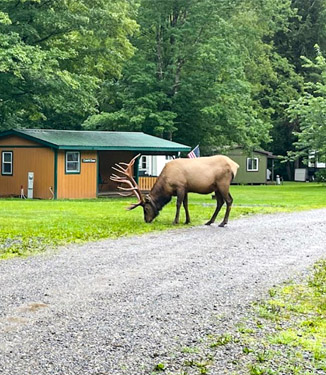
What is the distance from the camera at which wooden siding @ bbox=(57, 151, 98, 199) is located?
28016 mm

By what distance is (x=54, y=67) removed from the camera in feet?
94.1

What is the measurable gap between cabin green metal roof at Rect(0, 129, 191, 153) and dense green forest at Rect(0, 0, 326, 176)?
4.37ft

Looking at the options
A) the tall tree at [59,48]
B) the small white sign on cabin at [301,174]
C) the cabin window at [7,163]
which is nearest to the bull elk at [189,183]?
the tall tree at [59,48]

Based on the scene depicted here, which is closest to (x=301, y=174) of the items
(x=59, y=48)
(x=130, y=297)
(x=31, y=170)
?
(x=59, y=48)

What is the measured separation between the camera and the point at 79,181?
94.8 ft

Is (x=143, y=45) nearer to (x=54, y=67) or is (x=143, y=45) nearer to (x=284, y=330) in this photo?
(x=54, y=67)

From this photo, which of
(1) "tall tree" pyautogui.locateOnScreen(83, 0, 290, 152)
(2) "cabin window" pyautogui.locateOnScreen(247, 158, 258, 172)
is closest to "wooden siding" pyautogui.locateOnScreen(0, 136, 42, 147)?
(1) "tall tree" pyautogui.locateOnScreen(83, 0, 290, 152)

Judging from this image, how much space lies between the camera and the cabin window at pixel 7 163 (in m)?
29.0

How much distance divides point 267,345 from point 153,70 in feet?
108

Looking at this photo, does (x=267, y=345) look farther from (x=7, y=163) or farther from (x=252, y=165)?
(x=252, y=165)

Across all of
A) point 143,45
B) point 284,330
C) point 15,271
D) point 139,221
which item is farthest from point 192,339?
point 143,45

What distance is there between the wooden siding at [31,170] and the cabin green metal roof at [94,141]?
517 millimetres

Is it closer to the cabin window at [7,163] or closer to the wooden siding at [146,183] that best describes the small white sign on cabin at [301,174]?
the wooden siding at [146,183]

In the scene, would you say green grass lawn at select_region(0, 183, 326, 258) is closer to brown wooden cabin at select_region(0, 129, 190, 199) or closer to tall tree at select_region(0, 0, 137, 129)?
brown wooden cabin at select_region(0, 129, 190, 199)
